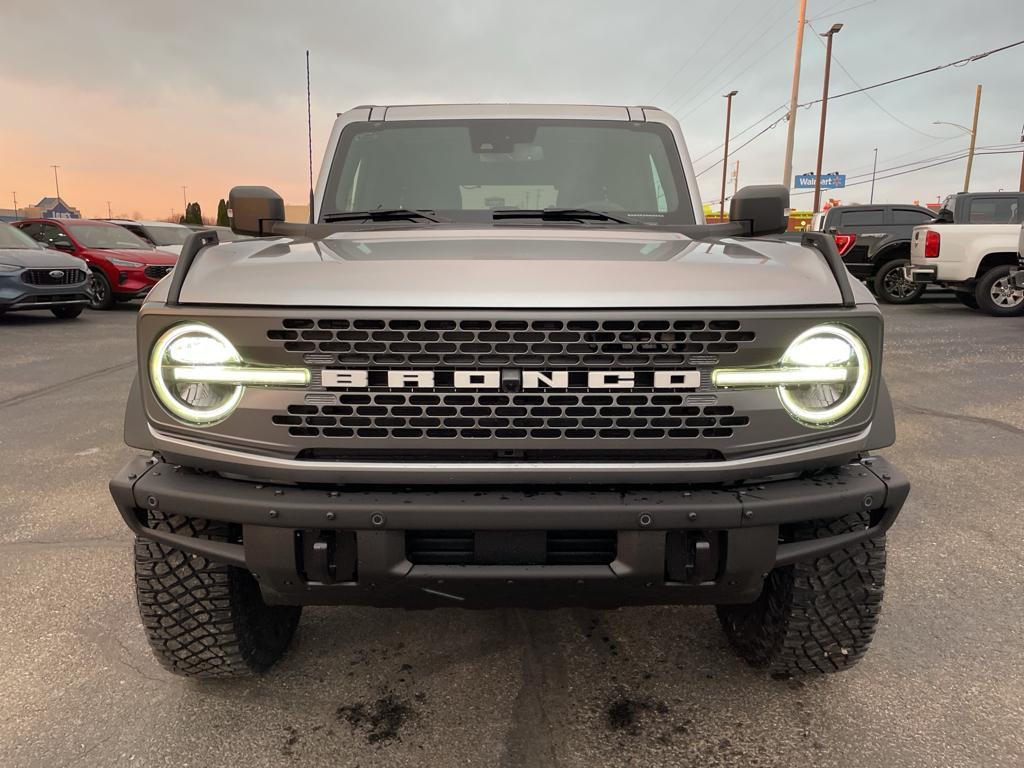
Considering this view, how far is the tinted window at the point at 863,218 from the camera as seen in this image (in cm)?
1454

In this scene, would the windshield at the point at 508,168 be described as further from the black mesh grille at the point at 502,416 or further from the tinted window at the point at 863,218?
the tinted window at the point at 863,218

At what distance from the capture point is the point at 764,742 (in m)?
2.19

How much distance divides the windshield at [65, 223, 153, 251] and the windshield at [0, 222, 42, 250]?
1658mm

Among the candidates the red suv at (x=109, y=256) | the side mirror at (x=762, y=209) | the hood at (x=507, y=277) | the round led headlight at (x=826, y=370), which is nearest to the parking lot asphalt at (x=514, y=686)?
the round led headlight at (x=826, y=370)

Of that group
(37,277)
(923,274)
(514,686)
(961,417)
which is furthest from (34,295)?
(923,274)

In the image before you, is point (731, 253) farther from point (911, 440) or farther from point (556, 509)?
point (911, 440)

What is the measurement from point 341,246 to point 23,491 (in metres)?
3.19

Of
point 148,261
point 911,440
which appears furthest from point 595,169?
point 148,261

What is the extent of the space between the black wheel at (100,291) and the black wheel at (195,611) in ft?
41.9

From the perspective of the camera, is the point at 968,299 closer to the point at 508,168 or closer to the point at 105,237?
the point at 508,168

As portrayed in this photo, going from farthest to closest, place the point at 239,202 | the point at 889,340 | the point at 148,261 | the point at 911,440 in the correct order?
the point at 148,261 → the point at 889,340 → the point at 911,440 → the point at 239,202

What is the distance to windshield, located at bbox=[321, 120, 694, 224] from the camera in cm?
329

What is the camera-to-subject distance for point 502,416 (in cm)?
182

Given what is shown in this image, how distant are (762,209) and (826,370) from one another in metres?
1.16
